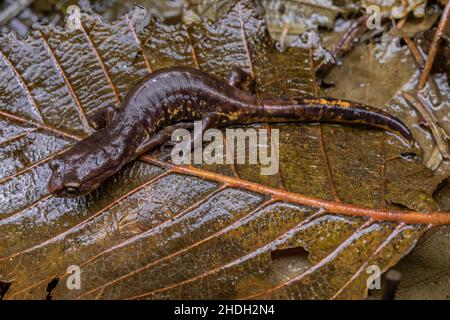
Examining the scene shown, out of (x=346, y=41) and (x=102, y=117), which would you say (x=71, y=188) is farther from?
(x=346, y=41)

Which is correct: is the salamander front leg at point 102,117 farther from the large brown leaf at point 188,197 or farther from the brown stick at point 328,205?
the brown stick at point 328,205

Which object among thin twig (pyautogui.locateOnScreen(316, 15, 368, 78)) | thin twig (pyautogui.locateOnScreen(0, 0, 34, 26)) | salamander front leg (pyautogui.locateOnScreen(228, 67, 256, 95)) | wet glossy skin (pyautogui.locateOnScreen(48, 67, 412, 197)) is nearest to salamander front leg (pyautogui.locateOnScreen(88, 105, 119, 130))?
wet glossy skin (pyautogui.locateOnScreen(48, 67, 412, 197))

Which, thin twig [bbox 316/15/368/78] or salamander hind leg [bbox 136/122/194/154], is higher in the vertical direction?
thin twig [bbox 316/15/368/78]

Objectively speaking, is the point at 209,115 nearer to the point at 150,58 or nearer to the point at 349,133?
the point at 150,58

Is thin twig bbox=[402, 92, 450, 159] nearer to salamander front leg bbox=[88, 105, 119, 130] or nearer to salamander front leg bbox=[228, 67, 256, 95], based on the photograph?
salamander front leg bbox=[228, 67, 256, 95]

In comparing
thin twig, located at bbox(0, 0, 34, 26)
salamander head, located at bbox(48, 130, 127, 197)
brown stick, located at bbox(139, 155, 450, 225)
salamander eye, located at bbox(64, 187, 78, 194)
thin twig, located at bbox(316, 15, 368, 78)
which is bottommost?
brown stick, located at bbox(139, 155, 450, 225)

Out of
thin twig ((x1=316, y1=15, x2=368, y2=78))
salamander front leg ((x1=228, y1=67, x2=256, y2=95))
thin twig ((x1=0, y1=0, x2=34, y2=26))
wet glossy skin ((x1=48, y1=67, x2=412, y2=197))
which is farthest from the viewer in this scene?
thin twig ((x1=0, y1=0, x2=34, y2=26))
